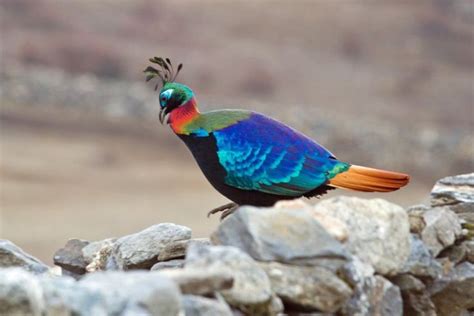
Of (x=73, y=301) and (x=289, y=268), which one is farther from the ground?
(x=289, y=268)

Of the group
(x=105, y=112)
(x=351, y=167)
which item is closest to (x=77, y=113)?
(x=105, y=112)

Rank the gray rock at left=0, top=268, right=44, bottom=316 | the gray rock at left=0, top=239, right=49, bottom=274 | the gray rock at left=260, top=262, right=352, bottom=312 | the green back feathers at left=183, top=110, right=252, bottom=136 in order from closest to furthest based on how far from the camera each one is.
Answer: the gray rock at left=0, top=268, right=44, bottom=316
the gray rock at left=260, top=262, right=352, bottom=312
the green back feathers at left=183, top=110, right=252, bottom=136
the gray rock at left=0, top=239, right=49, bottom=274

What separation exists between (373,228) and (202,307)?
34.9 inches

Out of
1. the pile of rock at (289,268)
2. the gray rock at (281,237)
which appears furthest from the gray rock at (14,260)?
the gray rock at (281,237)

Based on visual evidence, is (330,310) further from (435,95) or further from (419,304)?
(435,95)

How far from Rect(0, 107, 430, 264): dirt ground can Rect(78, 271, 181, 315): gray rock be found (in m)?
11.1

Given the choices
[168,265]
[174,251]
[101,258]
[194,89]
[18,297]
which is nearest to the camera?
[18,297]

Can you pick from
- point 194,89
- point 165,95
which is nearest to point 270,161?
point 165,95

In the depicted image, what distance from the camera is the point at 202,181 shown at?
2059 cm

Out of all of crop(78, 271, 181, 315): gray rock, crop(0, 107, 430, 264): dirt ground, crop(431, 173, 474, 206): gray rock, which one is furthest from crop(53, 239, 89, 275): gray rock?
crop(0, 107, 430, 264): dirt ground

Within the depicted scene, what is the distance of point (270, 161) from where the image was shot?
4742 millimetres

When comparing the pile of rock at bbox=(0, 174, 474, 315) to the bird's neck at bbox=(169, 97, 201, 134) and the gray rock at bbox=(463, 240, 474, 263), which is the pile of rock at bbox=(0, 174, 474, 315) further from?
the bird's neck at bbox=(169, 97, 201, 134)

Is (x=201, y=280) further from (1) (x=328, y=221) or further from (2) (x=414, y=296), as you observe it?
(2) (x=414, y=296)

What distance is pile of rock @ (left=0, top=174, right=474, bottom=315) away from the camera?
3.30m
